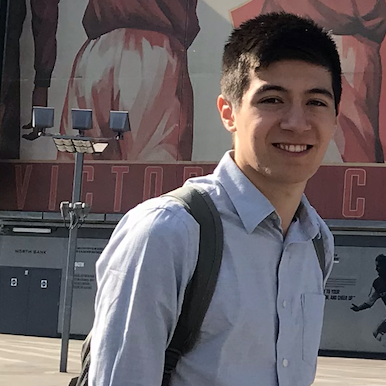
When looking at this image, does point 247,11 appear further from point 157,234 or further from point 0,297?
point 157,234

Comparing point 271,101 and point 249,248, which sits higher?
point 271,101

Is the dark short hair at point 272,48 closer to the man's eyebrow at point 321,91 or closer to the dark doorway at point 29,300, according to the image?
the man's eyebrow at point 321,91

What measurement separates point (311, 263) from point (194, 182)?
1.23 feet

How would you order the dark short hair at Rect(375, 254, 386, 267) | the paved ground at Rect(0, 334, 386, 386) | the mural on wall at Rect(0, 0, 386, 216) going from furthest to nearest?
the mural on wall at Rect(0, 0, 386, 216)
the dark short hair at Rect(375, 254, 386, 267)
the paved ground at Rect(0, 334, 386, 386)

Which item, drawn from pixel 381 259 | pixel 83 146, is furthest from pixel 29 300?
pixel 83 146

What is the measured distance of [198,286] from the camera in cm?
163

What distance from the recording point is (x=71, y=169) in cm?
2105

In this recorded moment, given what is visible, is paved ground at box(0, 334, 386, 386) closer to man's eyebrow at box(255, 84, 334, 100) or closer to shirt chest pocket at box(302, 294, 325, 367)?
shirt chest pocket at box(302, 294, 325, 367)

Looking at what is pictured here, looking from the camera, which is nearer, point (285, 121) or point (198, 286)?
point (198, 286)

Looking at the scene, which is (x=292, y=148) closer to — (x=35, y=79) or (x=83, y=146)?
(x=83, y=146)

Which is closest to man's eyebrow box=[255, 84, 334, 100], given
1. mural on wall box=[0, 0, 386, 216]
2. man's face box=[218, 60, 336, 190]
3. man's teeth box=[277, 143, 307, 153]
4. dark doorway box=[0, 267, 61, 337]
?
man's face box=[218, 60, 336, 190]

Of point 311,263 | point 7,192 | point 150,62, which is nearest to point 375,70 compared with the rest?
point 150,62

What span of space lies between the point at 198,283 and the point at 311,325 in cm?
40

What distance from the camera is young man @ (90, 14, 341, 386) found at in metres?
1.58
